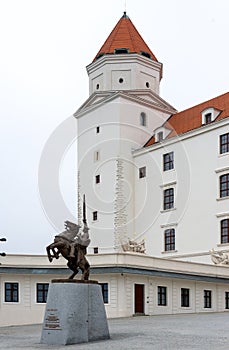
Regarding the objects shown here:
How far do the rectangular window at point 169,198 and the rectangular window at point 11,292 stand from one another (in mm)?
16740

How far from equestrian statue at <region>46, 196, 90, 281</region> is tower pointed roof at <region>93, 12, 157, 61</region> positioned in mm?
39189

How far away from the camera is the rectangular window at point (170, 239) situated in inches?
1890

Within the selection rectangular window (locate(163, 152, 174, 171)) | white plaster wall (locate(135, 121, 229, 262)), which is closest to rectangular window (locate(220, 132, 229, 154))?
white plaster wall (locate(135, 121, 229, 262))

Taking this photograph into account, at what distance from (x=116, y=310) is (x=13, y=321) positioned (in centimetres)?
576

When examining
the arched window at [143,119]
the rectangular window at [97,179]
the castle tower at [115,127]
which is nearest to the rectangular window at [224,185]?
the castle tower at [115,127]

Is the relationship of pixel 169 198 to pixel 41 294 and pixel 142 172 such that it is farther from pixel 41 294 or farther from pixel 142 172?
pixel 41 294

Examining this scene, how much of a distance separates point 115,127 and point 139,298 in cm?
2075

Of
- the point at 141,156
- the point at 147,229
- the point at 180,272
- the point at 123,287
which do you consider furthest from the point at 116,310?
the point at 141,156

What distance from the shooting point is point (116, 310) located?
3459 cm

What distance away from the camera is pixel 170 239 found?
4825cm

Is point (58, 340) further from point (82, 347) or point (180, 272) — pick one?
point (180, 272)

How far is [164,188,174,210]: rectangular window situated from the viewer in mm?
48713

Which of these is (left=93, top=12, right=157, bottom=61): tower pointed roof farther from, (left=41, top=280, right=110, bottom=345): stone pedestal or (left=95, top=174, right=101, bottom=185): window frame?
(left=41, top=280, right=110, bottom=345): stone pedestal

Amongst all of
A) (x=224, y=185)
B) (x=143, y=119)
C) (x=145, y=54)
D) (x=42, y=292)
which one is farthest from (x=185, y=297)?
(x=145, y=54)
